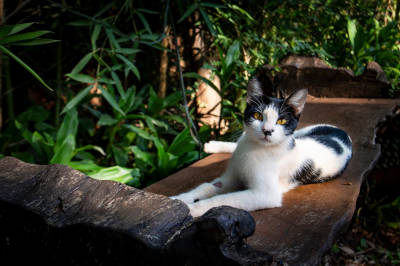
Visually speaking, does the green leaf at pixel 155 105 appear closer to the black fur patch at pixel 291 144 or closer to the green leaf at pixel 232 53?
the green leaf at pixel 232 53

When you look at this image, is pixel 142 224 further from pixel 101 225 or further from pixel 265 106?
pixel 265 106

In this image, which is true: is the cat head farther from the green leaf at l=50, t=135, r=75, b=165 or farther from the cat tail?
the green leaf at l=50, t=135, r=75, b=165

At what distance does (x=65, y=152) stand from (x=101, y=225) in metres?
1.49

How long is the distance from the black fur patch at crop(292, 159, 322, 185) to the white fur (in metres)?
0.02

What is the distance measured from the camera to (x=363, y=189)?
350cm

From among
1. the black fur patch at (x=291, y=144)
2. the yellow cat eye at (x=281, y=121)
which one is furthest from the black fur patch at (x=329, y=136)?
the yellow cat eye at (x=281, y=121)

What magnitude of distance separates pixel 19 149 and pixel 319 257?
3.04m

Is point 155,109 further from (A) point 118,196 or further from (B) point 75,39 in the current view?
(A) point 118,196

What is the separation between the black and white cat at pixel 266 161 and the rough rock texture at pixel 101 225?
16.7 inches

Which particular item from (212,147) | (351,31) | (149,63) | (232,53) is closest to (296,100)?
(212,147)

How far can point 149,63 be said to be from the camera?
4.19m

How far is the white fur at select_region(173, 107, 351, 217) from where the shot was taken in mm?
1822

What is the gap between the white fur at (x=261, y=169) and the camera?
1.82 m

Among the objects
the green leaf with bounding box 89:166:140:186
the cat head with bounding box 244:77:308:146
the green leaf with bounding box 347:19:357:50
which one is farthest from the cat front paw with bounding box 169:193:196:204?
the green leaf with bounding box 347:19:357:50
